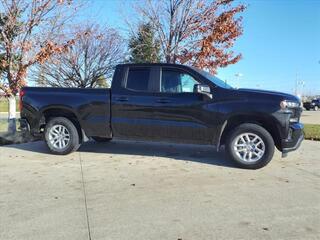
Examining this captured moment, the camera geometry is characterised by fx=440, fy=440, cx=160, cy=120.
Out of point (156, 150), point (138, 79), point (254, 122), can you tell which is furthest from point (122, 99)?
point (254, 122)

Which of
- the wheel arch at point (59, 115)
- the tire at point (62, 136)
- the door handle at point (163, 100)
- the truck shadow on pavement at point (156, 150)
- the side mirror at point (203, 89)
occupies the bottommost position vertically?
the truck shadow on pavement at point (156, 150)

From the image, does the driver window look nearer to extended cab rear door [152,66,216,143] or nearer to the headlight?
extended cab rear door [152,66,216,143]

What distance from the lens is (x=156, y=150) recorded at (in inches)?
367

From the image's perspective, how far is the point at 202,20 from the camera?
13.4m

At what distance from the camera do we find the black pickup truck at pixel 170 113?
24.3 feet

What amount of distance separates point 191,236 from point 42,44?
8741mm

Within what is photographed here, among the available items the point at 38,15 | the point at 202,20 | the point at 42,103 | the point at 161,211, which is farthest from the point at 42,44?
the point at 161,211

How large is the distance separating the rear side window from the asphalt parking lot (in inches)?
53.1

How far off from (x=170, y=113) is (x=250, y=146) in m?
1.51

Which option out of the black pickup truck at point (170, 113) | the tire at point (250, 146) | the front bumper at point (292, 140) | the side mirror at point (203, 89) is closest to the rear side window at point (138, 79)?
the black pickup truck at point (170, 113)

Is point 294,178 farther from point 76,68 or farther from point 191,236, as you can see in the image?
point 76,68

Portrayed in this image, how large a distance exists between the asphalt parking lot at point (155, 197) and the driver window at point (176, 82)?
132cm

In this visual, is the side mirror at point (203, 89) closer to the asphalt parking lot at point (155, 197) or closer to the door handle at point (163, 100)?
the door handle at point (163, 100)

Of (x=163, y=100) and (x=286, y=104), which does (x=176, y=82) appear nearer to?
(x=163, y=100)
